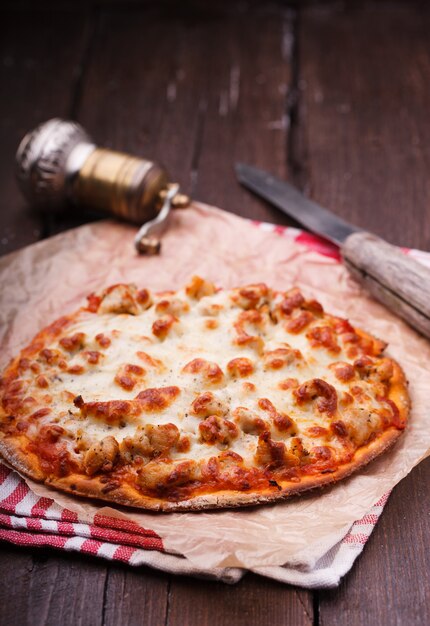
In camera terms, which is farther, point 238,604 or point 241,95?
point 241,95

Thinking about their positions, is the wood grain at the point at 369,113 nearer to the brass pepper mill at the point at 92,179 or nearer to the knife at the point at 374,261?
the knife at the point at 374,261

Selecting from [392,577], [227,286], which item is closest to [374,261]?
[227,286]

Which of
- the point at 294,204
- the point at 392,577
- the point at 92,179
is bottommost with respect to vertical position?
the point at 392,577

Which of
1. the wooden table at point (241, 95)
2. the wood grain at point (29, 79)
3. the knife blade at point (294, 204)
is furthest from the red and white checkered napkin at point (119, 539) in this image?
the wood grain at point (29, 79)

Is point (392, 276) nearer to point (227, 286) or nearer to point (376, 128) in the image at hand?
point (227, 286)

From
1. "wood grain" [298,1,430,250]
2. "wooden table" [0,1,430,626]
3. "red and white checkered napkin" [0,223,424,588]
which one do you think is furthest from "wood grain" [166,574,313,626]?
"wood grain" [298,1,430,250]

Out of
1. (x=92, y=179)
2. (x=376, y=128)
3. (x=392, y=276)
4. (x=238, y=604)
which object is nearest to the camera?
(x=238, y=604)
